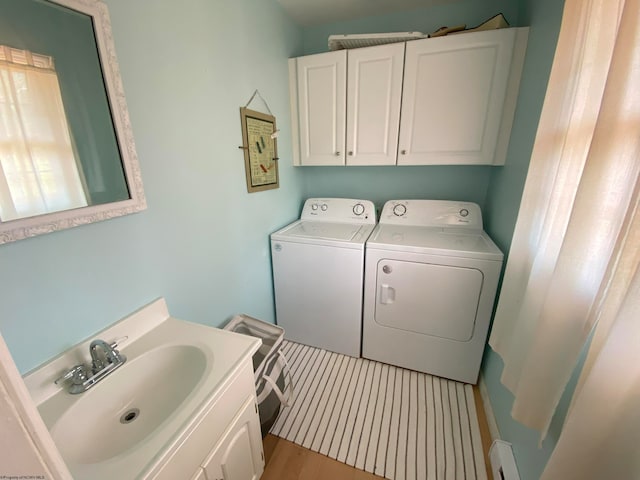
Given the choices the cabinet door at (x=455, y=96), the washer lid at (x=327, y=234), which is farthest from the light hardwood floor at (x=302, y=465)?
the cabinet door at (x=455, y=96)

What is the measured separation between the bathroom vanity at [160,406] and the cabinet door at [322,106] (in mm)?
1595

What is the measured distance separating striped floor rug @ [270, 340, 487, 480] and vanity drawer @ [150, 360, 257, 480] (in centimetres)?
77

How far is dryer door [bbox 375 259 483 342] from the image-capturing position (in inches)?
64.1

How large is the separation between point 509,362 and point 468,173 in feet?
5.04

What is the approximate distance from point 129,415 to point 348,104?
2.16 metres

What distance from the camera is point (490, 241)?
1.75m

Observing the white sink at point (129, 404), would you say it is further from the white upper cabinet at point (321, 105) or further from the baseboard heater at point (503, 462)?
the white upper cabinet at point (321, 105)

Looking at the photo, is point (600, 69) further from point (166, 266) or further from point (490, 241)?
point (166, 266)

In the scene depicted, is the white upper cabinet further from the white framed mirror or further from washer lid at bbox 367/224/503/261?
the white framed mirror

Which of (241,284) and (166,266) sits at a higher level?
(166,266)

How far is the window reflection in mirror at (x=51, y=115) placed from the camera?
710 millimetres

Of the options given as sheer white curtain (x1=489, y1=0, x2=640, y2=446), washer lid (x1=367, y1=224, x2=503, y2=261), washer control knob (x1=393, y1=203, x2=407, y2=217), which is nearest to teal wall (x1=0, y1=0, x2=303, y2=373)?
washer lid (x1=367, y1=224, x2=503, y2=261)

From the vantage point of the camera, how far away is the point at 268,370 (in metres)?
1.46

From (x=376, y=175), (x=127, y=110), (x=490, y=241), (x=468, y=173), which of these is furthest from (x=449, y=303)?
(x=127, y=110)
